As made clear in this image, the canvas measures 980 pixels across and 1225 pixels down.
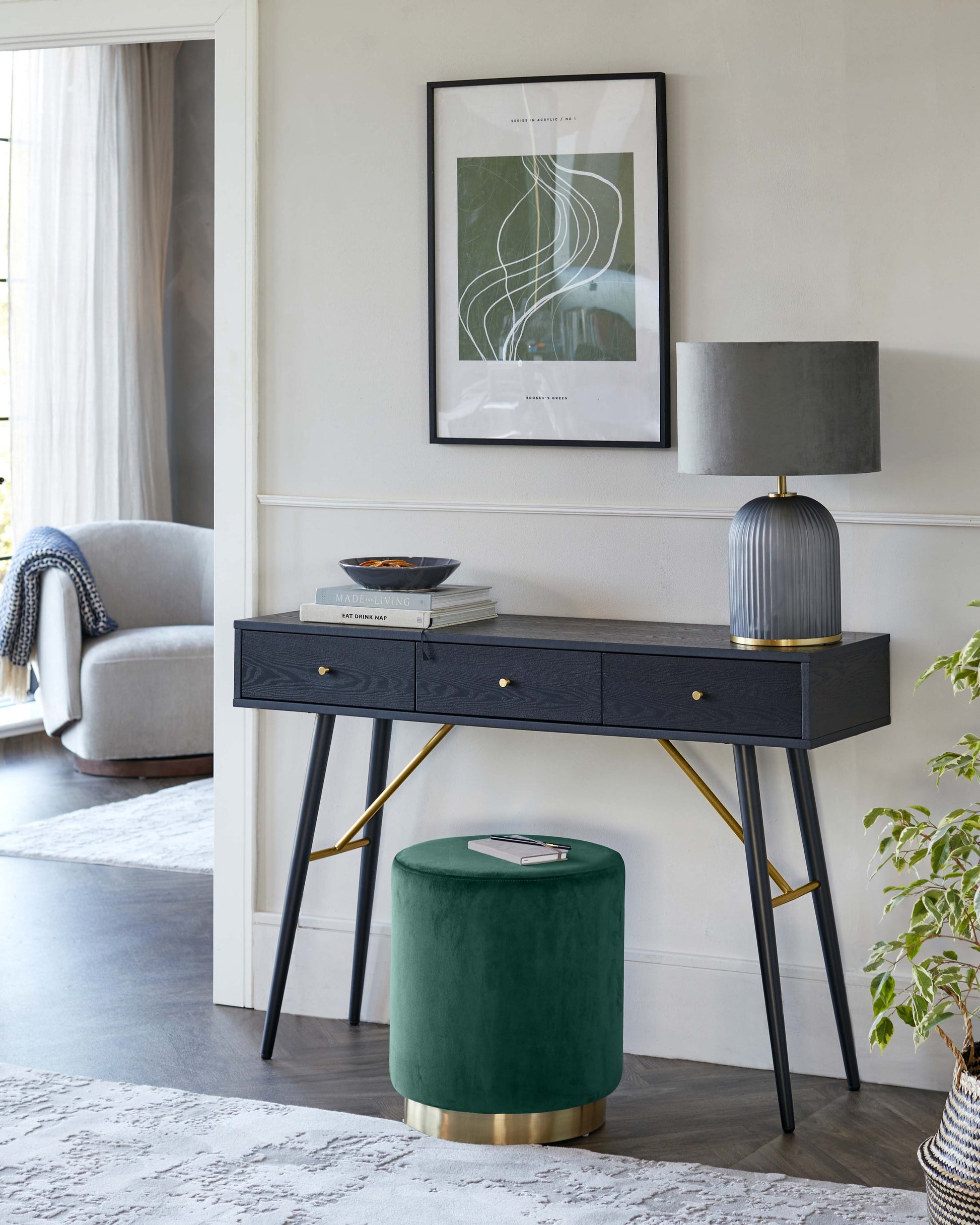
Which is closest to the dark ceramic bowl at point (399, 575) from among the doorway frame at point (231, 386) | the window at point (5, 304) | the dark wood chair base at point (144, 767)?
the doorway frame at point (231, 386)

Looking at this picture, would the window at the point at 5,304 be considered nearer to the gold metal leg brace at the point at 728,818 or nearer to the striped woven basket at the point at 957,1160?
the gold metal leg brace at the point at 728,818

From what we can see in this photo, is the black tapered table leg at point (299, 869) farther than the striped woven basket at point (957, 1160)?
Yes

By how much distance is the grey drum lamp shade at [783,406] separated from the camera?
9.41ft

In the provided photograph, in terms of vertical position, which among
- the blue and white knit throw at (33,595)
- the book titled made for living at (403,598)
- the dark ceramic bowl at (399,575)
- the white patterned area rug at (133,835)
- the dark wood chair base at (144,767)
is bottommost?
the white patterned area rug at (133,835)

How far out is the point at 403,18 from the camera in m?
3.48

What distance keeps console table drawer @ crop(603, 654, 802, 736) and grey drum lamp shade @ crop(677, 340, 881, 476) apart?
357mm

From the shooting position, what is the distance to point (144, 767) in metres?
6.04

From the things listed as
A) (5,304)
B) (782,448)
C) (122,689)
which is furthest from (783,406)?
(5,304)

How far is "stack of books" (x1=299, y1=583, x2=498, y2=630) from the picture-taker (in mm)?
3209

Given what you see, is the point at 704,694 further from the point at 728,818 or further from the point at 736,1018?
the point at 736,1018

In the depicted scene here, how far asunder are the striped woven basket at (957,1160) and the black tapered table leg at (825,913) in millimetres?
575

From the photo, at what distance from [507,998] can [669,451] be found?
1.18 meters

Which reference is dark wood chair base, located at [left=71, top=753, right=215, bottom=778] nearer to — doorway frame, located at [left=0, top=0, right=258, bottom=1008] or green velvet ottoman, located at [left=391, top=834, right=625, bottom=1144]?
doorway frame, located at [left=0, top=0, right=258, bottom=1008]

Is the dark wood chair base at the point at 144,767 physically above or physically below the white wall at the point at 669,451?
below
